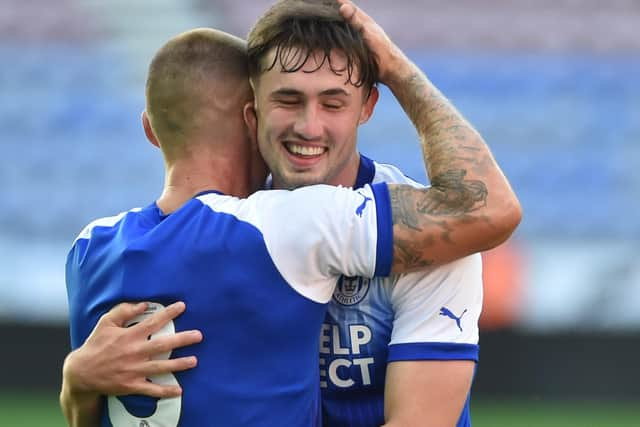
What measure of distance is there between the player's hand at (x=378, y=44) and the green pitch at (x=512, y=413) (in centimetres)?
618

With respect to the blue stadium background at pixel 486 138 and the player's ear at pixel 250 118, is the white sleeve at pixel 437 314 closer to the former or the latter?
the player's ear at pixel 250 118

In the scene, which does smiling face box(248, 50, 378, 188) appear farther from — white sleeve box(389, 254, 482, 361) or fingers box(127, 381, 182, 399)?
fingers box(127, 381, 182, 399)

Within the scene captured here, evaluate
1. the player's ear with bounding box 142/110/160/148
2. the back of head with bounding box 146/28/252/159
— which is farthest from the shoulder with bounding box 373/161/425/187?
the player's ear with bounding box 142/110/160/148

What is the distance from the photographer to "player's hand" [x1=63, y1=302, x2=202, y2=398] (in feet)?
10.2

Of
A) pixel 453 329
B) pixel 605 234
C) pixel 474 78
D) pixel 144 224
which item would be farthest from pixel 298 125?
pixel 474 78

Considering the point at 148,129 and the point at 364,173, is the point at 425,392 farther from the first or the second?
the point at 148,129

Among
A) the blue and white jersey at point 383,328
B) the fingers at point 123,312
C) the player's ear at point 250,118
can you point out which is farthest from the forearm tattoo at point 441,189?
the fingers at point 123,312

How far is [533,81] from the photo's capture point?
1320 cm

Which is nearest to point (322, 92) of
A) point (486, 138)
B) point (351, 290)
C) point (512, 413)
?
point (351, 290)

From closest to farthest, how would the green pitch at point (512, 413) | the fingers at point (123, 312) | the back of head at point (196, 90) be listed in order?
the fingers at point (123, 312) → the back of head at point (196, 90) → the green pitch at point (512, 413)

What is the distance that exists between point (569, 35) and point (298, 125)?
10.9 m

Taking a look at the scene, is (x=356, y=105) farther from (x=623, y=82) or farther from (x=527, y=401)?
(x=623, y=82)

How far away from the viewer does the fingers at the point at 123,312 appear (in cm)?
315

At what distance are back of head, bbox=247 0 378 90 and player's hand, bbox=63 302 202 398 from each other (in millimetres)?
775
